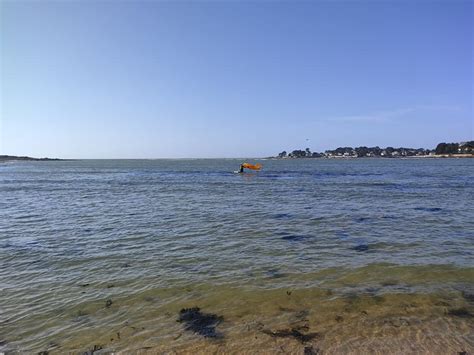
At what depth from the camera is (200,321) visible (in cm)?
729

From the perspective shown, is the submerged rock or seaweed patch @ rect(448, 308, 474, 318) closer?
the submerged rock

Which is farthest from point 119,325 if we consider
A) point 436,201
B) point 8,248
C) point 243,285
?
point 436,201

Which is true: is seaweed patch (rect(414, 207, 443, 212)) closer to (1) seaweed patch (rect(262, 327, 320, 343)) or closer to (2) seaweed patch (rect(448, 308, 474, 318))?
(2) seaweed patch (rect(448, 308, 474, 318))

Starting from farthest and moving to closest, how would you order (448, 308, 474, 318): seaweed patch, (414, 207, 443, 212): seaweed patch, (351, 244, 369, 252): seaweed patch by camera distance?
(414, 207, 443, 212): seaweed patch < (351, 244, 369, 252): seaweed patch < (448, 308, 474, 318): seaweed patch

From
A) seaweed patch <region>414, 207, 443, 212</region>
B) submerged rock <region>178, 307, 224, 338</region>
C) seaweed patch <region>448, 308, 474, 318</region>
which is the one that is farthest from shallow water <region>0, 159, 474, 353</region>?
seaweed patch <region>414, 207, 443, 212</region>

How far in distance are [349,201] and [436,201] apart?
19.4 feet

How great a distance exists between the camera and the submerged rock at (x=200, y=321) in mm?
6809

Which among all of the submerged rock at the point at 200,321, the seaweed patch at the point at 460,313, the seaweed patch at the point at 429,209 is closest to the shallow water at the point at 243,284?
the seaweed patch at the point at 460,313

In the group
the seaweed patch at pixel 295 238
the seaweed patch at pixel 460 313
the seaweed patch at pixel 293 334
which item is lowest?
the seaweed patch at pixel 295 238

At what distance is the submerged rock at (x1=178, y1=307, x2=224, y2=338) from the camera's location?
6809 mm

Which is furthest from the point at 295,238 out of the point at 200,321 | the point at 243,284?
the point at 200,321

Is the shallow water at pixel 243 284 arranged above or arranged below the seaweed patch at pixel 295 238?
above

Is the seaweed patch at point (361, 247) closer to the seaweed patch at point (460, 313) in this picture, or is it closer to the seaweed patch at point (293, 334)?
the seaweed patch at point (460, 313)

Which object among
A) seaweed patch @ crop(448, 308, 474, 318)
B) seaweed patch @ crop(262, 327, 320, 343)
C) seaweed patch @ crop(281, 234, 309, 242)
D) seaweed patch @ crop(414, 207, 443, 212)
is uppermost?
seaweed patch @ crop(262, 327, 320, 343)
